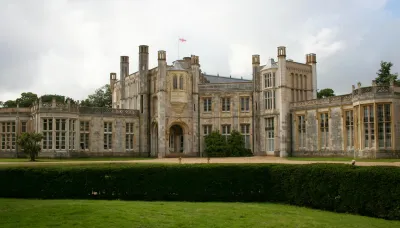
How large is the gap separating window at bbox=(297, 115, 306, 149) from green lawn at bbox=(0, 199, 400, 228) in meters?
32.8

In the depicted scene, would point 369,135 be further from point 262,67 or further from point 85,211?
point 85,211

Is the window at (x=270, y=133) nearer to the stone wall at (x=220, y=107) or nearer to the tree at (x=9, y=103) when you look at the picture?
the stone wall at (x=220, y=107)

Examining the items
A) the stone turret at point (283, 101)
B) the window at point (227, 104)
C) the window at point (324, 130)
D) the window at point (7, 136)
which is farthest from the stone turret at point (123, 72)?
the window at point (324, 130)

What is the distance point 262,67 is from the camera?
54062 mm

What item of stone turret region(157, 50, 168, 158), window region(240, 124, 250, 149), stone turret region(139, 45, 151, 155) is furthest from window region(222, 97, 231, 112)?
stone turret region(139, 45, 151, 155)

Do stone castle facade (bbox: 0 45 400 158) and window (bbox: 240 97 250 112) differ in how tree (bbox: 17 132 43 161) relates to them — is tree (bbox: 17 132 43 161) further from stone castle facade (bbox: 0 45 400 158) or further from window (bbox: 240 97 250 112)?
window (bbox: 240 97 250 112)

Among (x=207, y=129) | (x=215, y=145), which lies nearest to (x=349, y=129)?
(x=215, y=145)

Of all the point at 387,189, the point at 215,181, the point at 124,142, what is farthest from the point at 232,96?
the point at 387,189

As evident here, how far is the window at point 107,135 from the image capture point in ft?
173

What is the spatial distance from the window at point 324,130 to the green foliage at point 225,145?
9819 mm

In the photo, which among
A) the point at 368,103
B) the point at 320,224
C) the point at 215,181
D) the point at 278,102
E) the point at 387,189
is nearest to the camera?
the point at 320,224

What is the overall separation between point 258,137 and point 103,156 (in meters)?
18.0

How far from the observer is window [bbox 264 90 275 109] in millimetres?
52062

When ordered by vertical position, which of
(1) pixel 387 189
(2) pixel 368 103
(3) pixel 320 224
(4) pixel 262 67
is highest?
(4) pixel 262 67
